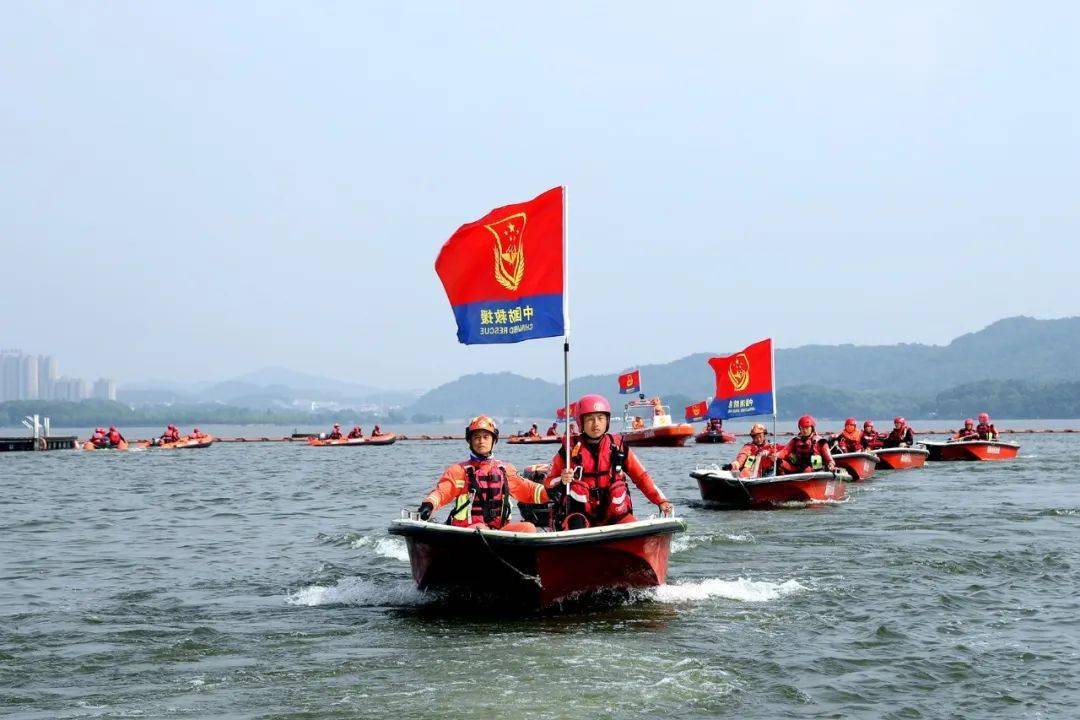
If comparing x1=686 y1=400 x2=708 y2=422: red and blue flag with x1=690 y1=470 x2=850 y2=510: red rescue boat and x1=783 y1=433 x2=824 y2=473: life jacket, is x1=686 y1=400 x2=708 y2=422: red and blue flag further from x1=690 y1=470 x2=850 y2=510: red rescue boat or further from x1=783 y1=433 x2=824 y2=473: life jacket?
x1=690 y1=470 x2=850 y2=510: red rescue boat

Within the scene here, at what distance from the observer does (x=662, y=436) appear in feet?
228

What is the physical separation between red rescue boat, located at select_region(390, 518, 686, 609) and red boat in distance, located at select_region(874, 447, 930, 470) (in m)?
26.4

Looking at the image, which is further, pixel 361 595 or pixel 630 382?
pixel 630 382

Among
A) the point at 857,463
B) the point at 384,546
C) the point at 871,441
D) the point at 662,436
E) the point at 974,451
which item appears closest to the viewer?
the point at 384,546

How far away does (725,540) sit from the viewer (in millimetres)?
19016

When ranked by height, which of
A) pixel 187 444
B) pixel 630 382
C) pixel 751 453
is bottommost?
pixel 187 444

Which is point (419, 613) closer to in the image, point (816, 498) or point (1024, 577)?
point (1024, 577)

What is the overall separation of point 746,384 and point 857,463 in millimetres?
3952

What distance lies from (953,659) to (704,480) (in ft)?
47.9

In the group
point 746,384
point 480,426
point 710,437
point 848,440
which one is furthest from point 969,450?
point 710,437

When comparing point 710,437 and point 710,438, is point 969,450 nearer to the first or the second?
point 710,437

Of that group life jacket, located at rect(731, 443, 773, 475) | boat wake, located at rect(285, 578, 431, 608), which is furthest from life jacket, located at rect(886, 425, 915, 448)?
boat wake, located at rect(285, 578, 431, 608)

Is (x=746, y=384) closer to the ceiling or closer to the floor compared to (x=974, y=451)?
closer to the ceiling

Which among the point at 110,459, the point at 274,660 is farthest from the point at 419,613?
the point at 110,459
